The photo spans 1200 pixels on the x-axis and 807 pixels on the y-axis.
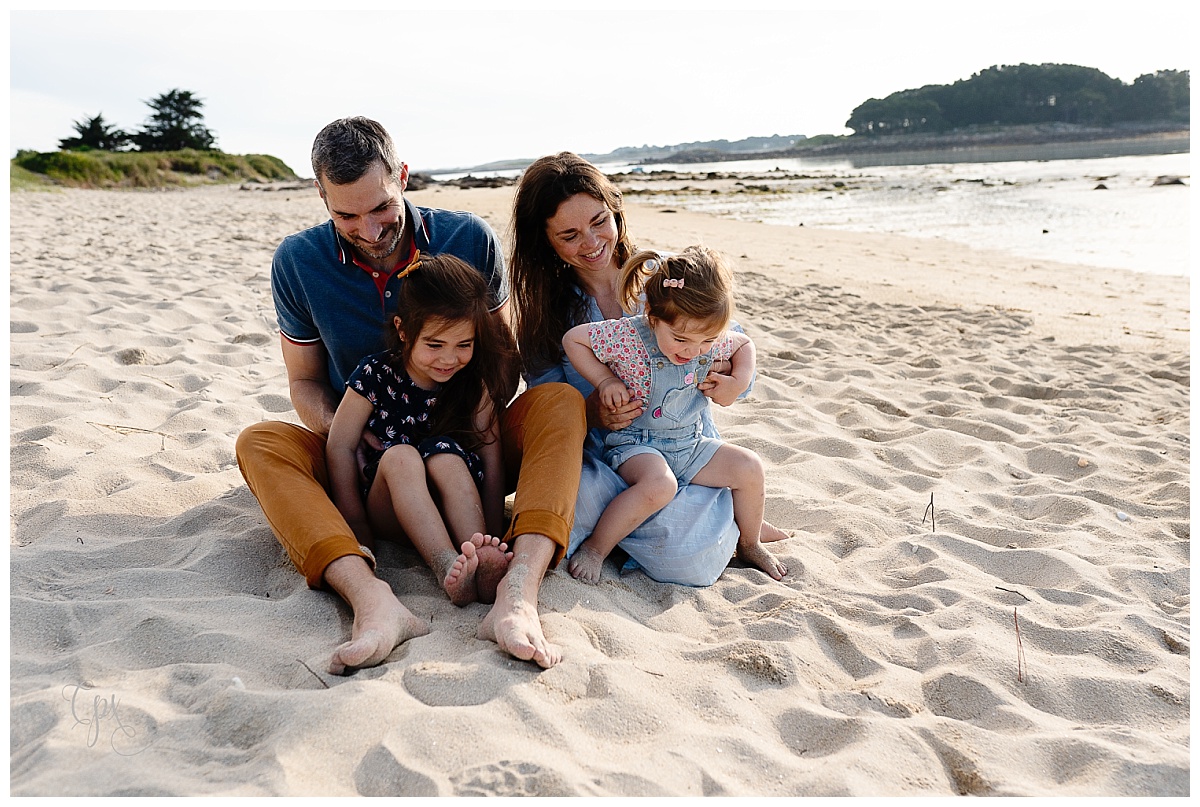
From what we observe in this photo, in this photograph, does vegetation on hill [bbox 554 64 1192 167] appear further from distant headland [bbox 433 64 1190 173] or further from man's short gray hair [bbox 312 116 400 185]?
man's short gray hair [bbox 312 116 400 185]

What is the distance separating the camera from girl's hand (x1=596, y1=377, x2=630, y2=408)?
8.77 feet

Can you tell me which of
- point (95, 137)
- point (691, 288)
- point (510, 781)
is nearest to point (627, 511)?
point (691, 288)

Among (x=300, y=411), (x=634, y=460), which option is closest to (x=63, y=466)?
(x=300, y=411)

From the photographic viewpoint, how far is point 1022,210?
50.5 ft

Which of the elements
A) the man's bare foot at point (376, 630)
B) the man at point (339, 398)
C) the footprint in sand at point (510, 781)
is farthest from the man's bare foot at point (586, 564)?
the footprint in sand at point (510, 781)

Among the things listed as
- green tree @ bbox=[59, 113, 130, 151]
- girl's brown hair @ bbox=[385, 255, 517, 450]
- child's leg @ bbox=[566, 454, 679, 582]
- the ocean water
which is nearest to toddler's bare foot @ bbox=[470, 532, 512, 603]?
child's leg @ bbox=[566, 454, 679, 582]

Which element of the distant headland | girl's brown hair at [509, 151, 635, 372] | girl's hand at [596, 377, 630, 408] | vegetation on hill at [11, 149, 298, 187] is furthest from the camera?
the distant headland

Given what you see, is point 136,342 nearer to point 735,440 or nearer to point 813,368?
point 735,440

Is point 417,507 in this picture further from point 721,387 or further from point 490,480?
point 721,387

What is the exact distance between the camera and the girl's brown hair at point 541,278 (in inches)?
117

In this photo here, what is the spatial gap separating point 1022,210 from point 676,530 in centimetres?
1527

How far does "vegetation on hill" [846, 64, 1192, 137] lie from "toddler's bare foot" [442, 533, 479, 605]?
77942 millimetres

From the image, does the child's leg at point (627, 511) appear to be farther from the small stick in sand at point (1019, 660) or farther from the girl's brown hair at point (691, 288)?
the small stick in sand at point (1019, 660)

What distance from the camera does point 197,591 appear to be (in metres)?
2.28
